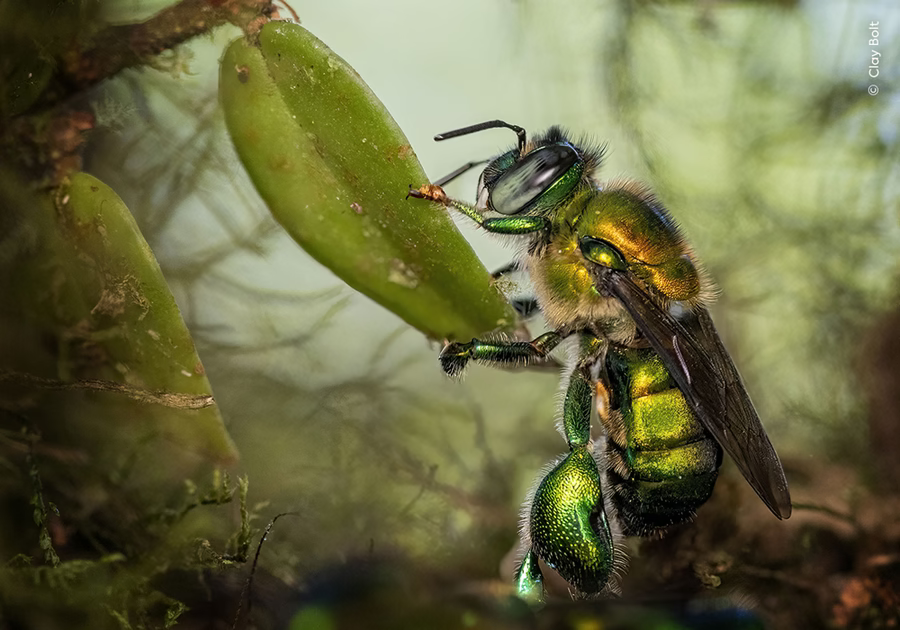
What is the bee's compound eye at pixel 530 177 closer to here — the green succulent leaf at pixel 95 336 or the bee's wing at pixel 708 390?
the bee's wing at pixel 708 390

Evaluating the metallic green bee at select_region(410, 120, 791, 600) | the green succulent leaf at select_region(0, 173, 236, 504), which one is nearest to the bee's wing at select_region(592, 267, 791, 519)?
the metallic green bee at select_region(410, 120, 791, 600)

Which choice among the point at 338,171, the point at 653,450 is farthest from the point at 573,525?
the point at 338,171

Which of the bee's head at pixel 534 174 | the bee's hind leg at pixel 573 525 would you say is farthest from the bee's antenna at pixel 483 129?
the bee's hind leg at pixel 573 525

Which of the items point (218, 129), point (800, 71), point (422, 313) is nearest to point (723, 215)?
point (800, 71)

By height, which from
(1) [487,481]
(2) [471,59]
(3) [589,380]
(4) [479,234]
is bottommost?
(1) [487,481]

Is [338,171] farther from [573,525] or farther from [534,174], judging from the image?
[573,525]

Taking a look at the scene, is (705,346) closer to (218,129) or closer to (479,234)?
(479,234)
